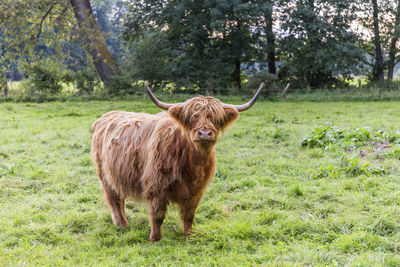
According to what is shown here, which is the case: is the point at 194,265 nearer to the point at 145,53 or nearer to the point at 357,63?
the point at 145,53

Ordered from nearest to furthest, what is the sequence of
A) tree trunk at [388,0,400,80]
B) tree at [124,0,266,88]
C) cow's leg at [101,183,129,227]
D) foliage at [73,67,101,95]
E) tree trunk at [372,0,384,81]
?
cow's leg at [101,183,129,227], tree at [124,0,266,88], foliage at [73,67,101,95], tree trunk at [388,0,400,80], tree trunk at [372,0,384,81]

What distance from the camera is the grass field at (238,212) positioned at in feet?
10.7

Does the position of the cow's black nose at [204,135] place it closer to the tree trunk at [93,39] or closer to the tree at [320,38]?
the tree trunk at [93,39]

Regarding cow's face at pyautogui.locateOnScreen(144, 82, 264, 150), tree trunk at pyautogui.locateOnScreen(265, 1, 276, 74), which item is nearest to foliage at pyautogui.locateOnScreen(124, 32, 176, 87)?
tree trunk at pyautogui.locateOnScreen(265, 1, 276, 74)

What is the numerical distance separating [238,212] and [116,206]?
1414mm

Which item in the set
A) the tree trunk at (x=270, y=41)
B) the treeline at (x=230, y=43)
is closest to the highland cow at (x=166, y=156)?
the treeline at (x=230, y=43)

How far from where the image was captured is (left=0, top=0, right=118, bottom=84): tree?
13282mm

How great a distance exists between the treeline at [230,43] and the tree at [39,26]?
0.15 m

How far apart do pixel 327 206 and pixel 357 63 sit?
16762 mm

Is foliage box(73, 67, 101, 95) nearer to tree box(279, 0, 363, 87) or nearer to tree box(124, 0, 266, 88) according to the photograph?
tree box(124, 0, 266, 88)

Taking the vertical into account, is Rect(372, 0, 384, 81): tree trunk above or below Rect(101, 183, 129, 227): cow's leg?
above

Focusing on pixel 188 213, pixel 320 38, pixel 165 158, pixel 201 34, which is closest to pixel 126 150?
pixel 165 158

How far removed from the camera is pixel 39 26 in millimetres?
14469

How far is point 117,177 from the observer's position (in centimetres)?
396
